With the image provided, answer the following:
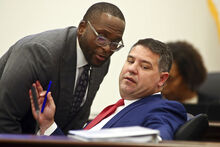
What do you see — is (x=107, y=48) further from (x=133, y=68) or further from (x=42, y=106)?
(x=42, y=106)

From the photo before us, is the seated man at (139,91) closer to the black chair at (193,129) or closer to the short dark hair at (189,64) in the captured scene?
the black chair at (193,129)

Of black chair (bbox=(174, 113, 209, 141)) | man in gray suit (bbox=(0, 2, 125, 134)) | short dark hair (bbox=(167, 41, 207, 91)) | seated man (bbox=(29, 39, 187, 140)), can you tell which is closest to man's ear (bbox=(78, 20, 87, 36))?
man in gray suit (bbox=(0, 2, 125, 134))

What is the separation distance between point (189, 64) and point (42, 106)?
2.14m

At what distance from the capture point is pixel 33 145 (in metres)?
1.15

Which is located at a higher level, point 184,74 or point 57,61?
point 57,61

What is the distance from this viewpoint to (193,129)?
1689 mm

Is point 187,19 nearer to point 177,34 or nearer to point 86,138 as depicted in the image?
point 177,34

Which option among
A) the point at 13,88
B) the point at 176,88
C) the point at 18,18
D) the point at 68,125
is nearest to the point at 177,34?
the point at 176,88

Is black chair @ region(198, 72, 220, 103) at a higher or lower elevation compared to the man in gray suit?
lower

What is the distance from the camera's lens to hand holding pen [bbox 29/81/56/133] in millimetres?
1874

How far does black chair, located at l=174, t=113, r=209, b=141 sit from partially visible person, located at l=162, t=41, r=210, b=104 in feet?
5.72

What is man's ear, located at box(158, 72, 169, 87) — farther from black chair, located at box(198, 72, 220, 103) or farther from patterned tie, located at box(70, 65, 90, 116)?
black chair, located at box(198, 72, 220, 103)

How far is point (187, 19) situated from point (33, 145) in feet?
11.9

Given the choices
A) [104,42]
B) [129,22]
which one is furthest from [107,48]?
[129,22]
